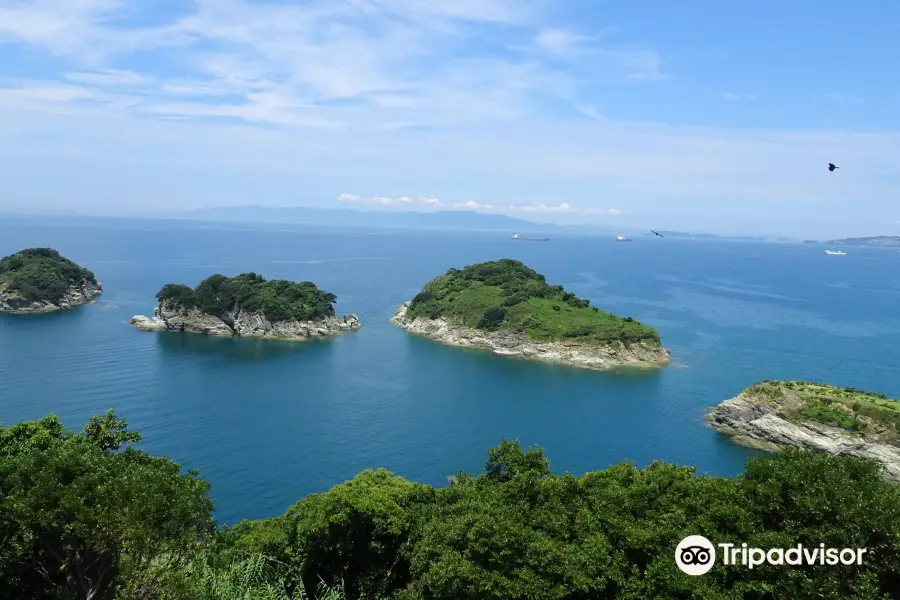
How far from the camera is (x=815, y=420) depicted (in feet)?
145

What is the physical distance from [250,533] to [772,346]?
76.1m

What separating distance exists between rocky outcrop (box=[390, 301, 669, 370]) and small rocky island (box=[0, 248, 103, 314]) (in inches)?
2123

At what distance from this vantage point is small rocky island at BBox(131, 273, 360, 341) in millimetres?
75375

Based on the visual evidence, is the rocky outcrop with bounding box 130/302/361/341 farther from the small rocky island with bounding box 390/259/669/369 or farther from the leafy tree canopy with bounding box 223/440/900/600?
the leafy tree canopy with bounding box 223/440/900/600

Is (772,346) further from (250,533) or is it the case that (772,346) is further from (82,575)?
(82,575)

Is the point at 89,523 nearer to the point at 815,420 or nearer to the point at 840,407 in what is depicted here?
the point at 815,420

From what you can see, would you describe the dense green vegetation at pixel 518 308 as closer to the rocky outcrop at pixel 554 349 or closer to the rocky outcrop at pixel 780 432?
the rocky outcrop at pixel 554 349

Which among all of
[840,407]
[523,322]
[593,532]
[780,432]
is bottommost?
[780,432]

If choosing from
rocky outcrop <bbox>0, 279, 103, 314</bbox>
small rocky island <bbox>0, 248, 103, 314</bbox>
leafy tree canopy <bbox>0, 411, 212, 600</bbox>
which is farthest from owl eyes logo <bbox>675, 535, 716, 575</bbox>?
small rocky island <bbox>0, 248, 103, 314</bbox>

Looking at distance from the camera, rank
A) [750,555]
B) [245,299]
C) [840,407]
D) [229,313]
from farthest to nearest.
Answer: [229,313] < [245,299] < [840,407] < [750,555]

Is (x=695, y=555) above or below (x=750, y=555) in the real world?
below

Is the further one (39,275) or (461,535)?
(39,275)

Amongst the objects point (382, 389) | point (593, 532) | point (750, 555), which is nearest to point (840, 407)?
point (750, 555)

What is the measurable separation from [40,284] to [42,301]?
2598mm
